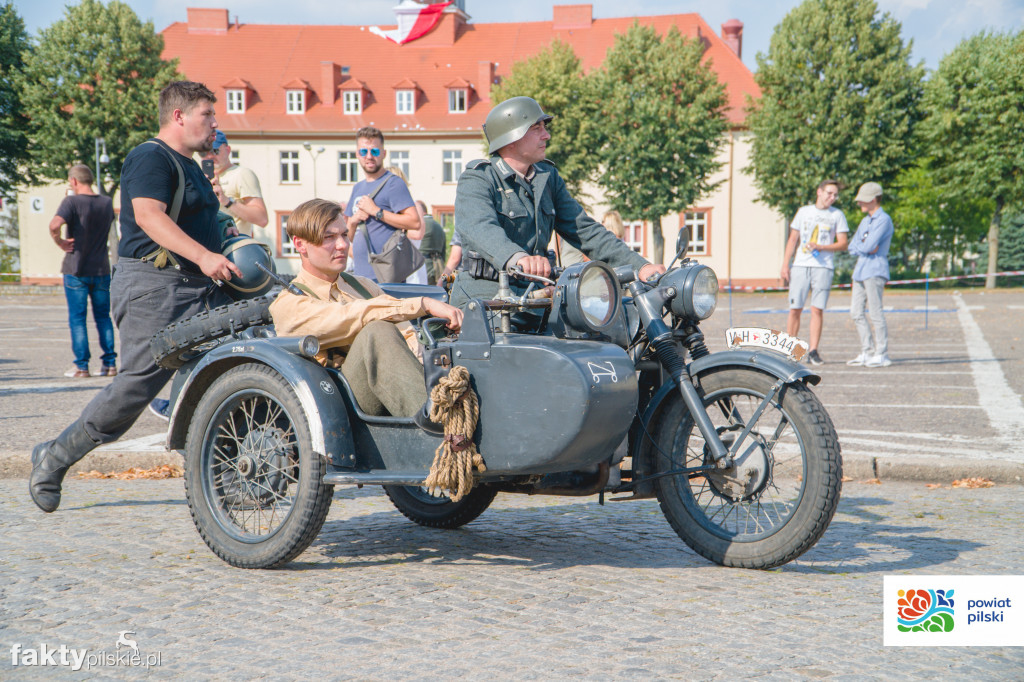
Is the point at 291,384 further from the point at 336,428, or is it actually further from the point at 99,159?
the point at 99,159

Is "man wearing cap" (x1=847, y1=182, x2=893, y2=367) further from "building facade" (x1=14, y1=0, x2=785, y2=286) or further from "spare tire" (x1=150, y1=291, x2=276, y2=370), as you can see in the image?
"building facade" (x1=14, y1=0, x2=785, y2=286)

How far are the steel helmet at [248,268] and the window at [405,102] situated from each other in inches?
2162

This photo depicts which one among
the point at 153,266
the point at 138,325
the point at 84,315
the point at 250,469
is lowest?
the point at 250,469

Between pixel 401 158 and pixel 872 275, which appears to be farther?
pixel 401 158

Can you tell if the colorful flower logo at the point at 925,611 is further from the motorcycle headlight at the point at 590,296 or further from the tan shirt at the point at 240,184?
the tan shirt at the point at 240,184

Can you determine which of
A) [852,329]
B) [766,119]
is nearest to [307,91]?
[766,119]

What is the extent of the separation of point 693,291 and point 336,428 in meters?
1.52

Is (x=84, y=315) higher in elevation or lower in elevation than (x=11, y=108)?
lower

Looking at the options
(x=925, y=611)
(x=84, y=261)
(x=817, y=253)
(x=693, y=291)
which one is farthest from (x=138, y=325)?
(x=817, y=253)

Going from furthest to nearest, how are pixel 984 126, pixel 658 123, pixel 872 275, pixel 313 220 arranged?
1. pixel 658 123
2. pixel 984 126
3. pixel 872 275
4. pixel 313 220

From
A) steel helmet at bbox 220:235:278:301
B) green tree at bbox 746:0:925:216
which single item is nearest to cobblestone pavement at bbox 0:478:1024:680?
steel helmet at bbox 220:235:278:301

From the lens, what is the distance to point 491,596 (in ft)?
12.7

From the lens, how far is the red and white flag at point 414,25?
204 feet

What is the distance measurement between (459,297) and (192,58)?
61.6m
